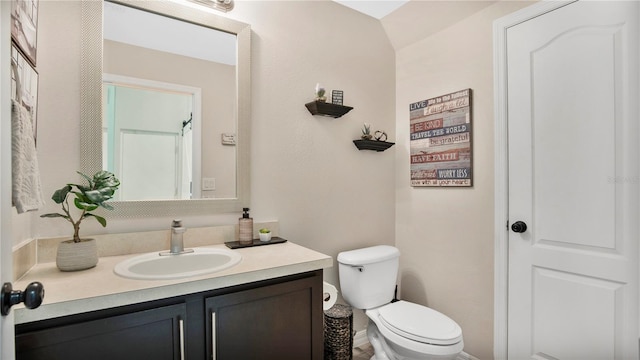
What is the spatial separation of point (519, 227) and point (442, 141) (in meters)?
0.69

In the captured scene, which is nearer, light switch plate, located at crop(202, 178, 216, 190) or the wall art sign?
light switch plate, located at crop(202, 178, 216, 190)

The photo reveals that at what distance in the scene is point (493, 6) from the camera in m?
1.81

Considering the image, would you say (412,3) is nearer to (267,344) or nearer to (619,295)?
(619,295)

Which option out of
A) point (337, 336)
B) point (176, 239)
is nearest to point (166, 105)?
point (176, 239)

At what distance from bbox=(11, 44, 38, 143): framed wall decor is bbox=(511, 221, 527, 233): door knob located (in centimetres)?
219

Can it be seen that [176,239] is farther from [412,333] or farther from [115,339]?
[412,333]

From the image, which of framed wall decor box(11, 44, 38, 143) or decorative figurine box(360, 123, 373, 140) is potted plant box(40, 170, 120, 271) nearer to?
framed wall decor box(11, 44, 38, 143)

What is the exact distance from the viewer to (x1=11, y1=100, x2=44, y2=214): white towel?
0.75 m

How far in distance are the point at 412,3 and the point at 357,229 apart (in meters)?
1.58

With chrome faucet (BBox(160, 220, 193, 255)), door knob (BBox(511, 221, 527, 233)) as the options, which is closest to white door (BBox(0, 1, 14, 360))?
chrome faucet (BBox(160, 220, 193, 255))

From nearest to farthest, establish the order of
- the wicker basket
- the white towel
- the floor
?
the white towel → the wicker basket → the floor

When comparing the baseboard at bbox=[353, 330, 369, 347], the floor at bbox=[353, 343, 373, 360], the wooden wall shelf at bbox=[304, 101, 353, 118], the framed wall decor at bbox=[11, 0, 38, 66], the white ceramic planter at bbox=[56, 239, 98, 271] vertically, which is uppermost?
the framed wall decor at bbox=[11, 0, 38, 66]

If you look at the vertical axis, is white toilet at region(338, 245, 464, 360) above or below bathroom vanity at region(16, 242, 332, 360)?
below

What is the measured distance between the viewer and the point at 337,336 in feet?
5.90
